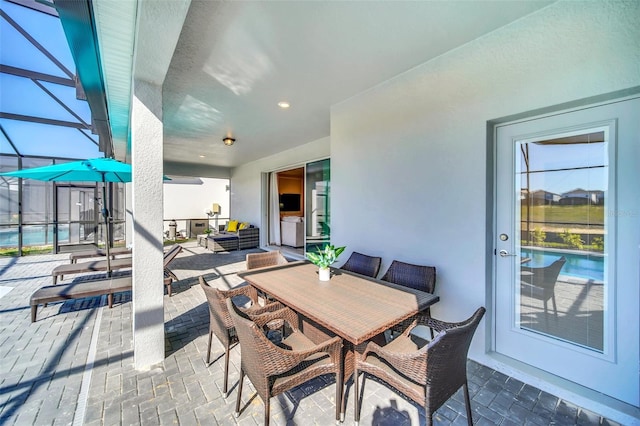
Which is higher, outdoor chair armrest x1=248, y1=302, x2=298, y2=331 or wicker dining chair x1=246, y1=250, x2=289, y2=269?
wicker dining chair x1=246, y1=250, x2=289, y2=269

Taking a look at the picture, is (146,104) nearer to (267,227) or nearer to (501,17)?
(501,17)

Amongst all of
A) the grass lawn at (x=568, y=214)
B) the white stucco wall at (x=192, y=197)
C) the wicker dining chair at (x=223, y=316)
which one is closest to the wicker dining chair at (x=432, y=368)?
the wicker dining chair at (x=223, y=316)

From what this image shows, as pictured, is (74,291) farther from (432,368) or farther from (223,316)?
(432,368)

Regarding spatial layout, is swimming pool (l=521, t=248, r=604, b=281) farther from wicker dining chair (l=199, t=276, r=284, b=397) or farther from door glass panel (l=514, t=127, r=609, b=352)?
wicker dining chair (l=199, t=276, r=284, b=397)

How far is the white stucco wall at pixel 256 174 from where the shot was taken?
6048 mm

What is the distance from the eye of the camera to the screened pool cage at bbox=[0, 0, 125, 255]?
4293 mm

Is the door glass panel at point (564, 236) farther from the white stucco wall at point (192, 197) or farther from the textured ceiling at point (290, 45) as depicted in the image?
the white stucco wall at point (192, 197)

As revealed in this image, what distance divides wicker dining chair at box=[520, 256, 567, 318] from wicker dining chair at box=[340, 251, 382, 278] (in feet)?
4.46

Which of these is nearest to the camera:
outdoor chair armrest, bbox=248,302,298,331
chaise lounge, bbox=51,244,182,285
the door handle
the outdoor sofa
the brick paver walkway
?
the brick paver walkway

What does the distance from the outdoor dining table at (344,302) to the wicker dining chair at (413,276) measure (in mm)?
382

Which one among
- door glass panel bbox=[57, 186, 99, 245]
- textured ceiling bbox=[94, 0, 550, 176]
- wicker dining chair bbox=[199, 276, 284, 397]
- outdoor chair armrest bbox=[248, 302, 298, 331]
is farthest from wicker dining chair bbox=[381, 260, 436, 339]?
door glass panel bbox=[57, 186, 99, 245]

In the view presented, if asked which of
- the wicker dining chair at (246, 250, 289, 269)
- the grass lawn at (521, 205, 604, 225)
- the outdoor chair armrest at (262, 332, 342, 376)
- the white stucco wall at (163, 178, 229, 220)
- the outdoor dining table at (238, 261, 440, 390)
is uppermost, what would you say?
the white stucco wall at (163, 178, 229, 220)

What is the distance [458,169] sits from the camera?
2498 millimetres

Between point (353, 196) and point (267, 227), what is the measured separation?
18.2ft
